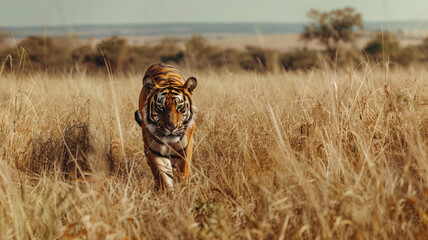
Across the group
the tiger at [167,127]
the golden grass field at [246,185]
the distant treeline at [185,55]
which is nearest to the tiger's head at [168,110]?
the tiger at [167,127]

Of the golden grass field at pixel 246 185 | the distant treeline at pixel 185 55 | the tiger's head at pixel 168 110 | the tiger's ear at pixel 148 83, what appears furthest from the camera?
the distant treeline at pixel 185 55

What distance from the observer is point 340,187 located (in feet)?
7.18

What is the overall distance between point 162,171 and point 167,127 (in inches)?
11.7

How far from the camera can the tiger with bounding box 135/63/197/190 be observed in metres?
2.88

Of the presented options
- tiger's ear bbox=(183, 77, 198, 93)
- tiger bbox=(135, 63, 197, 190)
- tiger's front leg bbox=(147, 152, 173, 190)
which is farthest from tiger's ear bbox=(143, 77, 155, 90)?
tiger's front leg bbox=(147, 152, 173, 190)

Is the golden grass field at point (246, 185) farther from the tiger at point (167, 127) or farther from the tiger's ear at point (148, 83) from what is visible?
the tiger's ear at point (148, 83)

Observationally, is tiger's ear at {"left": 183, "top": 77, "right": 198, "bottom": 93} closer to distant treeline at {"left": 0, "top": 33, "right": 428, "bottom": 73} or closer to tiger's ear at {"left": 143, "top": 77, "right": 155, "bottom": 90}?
tiger's ear at {"left": 143, "top": 77, "right": 155, "bottom": 90}

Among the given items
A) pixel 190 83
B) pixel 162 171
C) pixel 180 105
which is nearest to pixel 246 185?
pixel 162 171

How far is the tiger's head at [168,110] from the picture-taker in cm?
287

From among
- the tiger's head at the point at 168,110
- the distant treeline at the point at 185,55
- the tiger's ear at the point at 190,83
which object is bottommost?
the distant treeline at the point at 185,55

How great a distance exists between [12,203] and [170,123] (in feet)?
3.36

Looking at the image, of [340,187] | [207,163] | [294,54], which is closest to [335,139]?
[340,187]

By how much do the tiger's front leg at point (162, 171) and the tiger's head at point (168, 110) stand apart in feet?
0.48

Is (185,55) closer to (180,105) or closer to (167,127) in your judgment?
(180,105)
